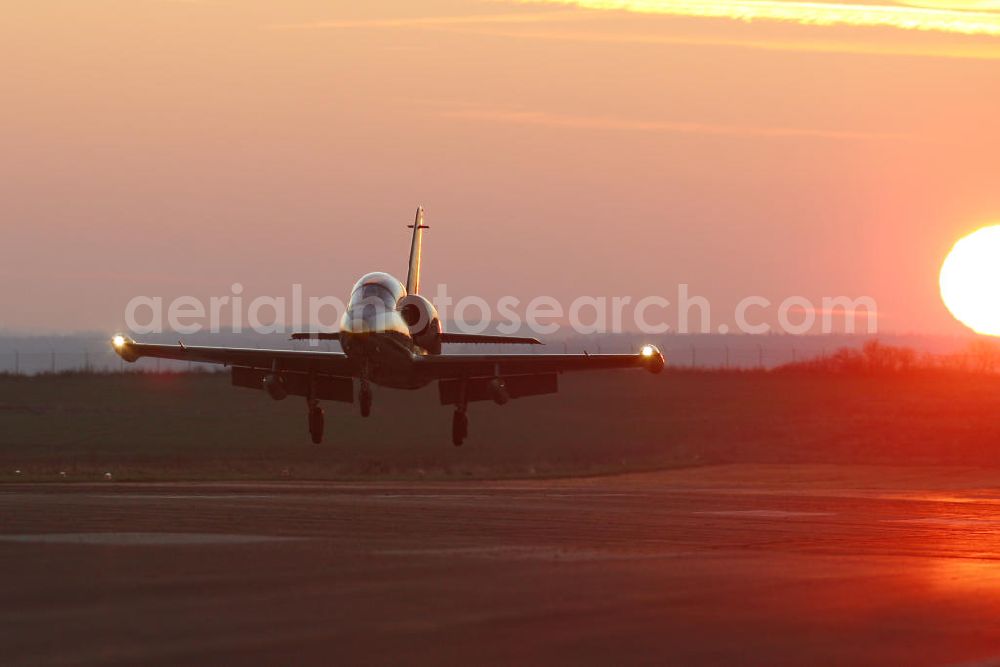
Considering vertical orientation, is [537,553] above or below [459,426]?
below

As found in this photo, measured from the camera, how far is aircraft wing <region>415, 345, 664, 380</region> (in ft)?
154

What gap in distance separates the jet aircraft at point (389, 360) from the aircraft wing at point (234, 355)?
0.03 m

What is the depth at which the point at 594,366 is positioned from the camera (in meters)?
50.6

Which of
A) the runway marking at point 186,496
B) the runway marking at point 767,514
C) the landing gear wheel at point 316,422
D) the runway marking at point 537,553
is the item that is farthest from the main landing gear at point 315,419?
the runway marking at point 537,553

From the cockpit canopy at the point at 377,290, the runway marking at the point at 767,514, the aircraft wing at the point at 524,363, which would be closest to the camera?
the runway marking at the point at 767,514

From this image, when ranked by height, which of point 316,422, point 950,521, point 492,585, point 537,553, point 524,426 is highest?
point 524,426

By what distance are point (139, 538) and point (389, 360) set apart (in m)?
20.7

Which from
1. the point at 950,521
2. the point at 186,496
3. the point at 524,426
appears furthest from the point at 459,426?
the point at 524,426

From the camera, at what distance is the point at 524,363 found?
51.9 metres

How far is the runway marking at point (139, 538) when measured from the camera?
23328 millimetres

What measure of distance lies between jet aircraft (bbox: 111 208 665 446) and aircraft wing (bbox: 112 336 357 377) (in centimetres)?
3

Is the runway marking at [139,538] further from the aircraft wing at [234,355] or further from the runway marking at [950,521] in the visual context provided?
the aircraft wing at [234,355]

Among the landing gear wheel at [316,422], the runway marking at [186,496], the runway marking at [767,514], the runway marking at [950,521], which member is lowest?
the runway marking at [950,521]

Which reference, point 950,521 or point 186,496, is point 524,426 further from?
point 950,521
